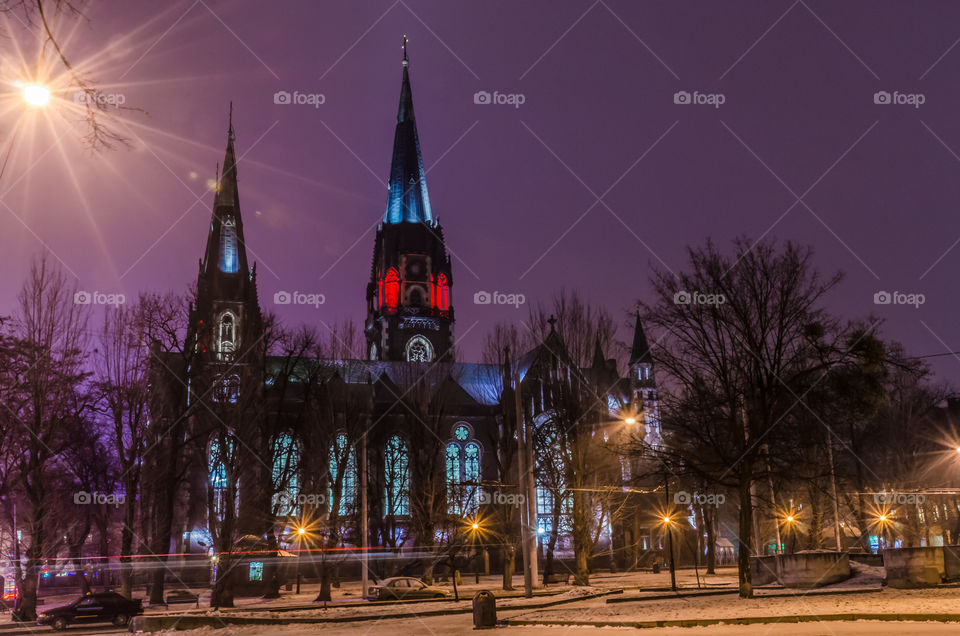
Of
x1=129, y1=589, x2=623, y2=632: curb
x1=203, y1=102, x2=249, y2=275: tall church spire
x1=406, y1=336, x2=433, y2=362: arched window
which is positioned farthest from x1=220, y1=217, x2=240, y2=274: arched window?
x1=129, y1=589, x2=623, y2=632: curb

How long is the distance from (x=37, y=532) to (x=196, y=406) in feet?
33.1

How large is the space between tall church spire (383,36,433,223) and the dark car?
67.3 metres

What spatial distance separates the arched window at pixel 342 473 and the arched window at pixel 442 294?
29824mm

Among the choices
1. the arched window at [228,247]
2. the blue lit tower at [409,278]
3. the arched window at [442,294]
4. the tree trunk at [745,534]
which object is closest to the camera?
the tree trunk at [745,534]

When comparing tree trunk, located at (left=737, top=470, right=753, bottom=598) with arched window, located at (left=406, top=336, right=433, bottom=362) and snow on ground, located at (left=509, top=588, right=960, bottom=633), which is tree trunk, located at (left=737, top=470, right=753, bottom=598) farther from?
arched window, located at (left=406, top=336, right=433, bottom=362)

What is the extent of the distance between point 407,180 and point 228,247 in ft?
73.8

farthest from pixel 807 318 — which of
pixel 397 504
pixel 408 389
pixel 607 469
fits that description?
pixel 397 504

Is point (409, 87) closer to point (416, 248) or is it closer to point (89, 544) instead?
point (416, 248)

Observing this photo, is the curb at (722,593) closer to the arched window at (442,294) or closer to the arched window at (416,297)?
the arched window at (416,297)

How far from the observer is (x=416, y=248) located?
95.4m

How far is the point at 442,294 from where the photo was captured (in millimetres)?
97062

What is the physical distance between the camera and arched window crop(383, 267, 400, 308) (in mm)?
95188

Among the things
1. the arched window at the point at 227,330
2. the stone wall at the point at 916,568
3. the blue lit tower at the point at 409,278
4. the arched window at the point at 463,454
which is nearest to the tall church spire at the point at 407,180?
the blue lit tower at the point at 409,278

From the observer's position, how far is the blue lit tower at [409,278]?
308ft
